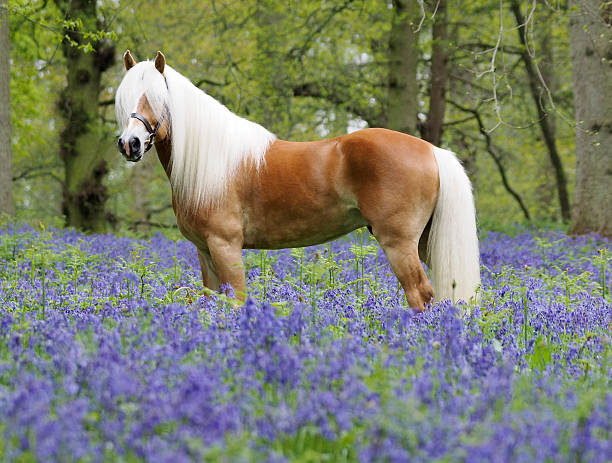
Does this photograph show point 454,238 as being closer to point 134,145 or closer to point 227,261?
point 227,261

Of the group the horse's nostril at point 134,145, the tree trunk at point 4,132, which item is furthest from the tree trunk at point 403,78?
the horse's nostril at point 134,145

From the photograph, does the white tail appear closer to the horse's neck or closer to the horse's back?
the horse's back

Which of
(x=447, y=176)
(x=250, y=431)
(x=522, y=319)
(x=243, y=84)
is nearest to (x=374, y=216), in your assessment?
A: (x=447, y=176)

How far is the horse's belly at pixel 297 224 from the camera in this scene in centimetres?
493

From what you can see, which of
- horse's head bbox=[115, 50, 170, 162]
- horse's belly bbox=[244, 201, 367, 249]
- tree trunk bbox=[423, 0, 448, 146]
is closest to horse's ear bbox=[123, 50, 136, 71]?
horse's head bbox=[115, 50, 170, 162]

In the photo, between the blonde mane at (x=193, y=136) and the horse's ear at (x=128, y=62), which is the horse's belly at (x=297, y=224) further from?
the horse's ear at (x=128, y=62)

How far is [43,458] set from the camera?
5.74 feet

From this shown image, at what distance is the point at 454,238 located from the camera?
15.6 ft

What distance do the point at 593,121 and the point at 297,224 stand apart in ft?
26.0

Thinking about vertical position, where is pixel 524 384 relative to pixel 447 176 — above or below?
below

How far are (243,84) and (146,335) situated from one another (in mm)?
13809

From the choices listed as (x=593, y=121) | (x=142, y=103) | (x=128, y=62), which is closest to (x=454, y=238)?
(x=142, y=103)

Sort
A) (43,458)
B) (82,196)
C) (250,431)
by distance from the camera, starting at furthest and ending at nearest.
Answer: (82,196) → (250,431) → (43,458)

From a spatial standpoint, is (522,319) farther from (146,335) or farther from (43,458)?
(43,458)
